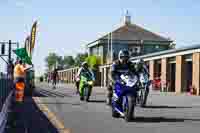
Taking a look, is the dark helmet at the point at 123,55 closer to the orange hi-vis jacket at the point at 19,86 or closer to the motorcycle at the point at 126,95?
the motorcycle at the point at 126,95

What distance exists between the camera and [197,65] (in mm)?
41438

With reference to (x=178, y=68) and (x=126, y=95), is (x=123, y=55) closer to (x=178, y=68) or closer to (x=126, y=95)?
(x=126, y=95)

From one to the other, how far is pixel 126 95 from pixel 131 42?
303 feet

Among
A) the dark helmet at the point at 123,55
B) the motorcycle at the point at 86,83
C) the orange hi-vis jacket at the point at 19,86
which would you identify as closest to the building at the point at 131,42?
the motorcycle at the point at 86,83

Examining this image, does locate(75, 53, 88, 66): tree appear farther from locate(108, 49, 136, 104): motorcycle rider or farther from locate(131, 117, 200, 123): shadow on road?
locate(131, 117, 200, 123): shadow on road

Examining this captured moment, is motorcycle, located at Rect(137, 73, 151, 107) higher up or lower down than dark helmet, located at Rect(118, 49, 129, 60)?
lower down

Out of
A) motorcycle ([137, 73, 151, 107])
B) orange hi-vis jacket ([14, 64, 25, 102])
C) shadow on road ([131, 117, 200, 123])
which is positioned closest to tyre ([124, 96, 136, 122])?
shadow on road ([131, 117, 200, 123])

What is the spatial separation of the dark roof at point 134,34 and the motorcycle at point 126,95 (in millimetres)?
89204

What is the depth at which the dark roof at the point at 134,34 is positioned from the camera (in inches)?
4151

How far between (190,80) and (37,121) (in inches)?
1418

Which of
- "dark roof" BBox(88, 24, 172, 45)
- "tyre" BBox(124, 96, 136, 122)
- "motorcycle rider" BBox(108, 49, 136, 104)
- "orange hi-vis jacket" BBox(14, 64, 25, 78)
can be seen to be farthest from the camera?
"dark roof" BBox(88, 24, 172, 45)

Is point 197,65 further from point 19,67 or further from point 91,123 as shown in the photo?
point 91,123

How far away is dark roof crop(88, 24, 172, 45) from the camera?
346 ft

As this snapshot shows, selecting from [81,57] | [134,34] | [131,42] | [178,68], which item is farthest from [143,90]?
[81,57]
